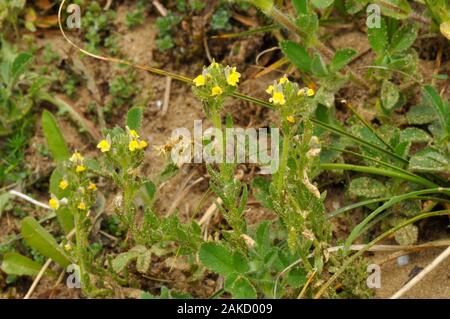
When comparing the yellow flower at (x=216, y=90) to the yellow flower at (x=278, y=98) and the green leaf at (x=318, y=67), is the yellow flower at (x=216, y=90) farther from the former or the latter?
the green leaf at (x=318, y=67)

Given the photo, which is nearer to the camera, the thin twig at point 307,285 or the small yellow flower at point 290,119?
the small yellow flower at point 290,119

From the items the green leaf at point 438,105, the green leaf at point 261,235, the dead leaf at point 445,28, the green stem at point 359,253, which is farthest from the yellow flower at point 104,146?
the dead leaf at point 445,28

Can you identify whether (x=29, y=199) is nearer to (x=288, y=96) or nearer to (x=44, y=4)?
(x=44, y=4)

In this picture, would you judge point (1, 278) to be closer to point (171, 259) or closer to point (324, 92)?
point (171, 259)

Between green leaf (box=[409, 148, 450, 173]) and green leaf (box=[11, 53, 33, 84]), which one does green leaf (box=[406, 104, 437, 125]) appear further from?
green leaf (box=[11, 53, 33, 84])

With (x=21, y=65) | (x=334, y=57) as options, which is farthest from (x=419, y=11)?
(x=21, y=65)
